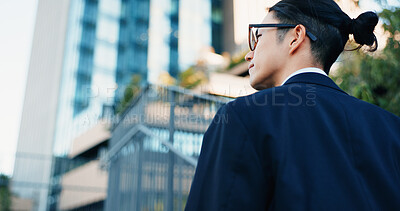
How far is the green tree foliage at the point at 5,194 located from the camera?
441 inches

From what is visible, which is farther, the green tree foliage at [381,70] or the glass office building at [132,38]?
the glass office building at [132,38]

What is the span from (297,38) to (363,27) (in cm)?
30

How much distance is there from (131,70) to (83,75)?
3.82 metres

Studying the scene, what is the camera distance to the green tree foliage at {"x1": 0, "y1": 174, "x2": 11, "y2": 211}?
1120 cm

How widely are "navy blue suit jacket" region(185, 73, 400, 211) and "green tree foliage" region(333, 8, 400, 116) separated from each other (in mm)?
3931

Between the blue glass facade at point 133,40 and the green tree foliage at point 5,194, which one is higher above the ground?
the blue glass facade at point 133,40

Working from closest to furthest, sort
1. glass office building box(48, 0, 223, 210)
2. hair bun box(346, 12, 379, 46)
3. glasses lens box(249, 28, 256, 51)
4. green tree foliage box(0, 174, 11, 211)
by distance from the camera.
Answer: hair bun box(346, 12, 379, 46) < glasses lens box(249, 28, 256, 51) < green tree foliage box(0, 174, 11, 211) < glass office building box(48, 0, 223, 210)

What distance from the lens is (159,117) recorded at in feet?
13.2

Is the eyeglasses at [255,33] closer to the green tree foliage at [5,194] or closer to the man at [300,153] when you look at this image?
the man at [300,153]

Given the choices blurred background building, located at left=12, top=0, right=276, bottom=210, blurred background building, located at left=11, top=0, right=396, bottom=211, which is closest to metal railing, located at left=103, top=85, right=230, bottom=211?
blurred background building, located at left=11, top=0, right=396, bottom=211

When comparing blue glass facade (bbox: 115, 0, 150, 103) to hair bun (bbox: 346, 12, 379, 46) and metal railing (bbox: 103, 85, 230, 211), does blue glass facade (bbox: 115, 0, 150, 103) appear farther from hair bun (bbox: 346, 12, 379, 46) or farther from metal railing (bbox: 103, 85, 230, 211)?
hair bun (bbox: 346, 12, 379, 46)

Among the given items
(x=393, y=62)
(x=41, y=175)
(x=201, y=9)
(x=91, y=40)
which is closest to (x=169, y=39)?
(x=201, y=9)

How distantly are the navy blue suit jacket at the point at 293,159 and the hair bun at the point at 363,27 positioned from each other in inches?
16.8

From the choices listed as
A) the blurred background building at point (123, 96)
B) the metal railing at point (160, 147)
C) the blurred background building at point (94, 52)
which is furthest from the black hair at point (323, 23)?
the blurred background building at point (94, 52)
